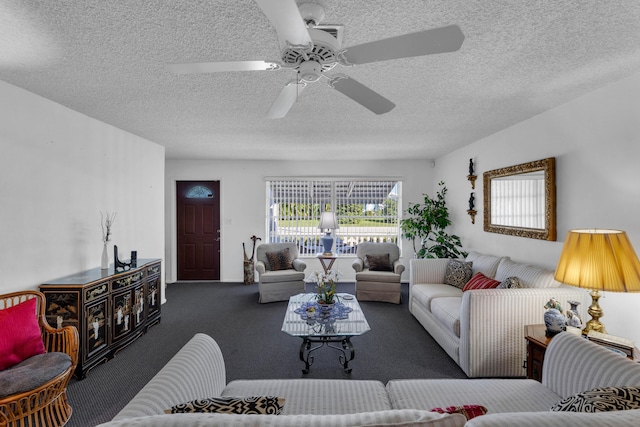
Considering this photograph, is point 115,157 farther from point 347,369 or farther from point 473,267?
point 473,267

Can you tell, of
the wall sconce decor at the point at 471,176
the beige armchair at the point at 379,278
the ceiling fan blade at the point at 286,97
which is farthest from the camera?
the beige armchair at the point at 379,278

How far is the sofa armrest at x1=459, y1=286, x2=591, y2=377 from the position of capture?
8.21ft

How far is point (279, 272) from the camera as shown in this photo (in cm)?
482

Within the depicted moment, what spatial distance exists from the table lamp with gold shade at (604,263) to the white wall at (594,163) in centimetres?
51

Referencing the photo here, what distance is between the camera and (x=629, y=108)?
222cm

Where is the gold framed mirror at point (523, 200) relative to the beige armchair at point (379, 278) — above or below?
above

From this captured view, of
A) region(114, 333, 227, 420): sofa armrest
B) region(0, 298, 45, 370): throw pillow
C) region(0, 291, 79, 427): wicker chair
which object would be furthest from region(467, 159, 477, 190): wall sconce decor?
region(0, 298, 45, 370): throw pillow

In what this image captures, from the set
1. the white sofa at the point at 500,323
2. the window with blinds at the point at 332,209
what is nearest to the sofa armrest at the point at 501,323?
the white sofa at the point at 500,323

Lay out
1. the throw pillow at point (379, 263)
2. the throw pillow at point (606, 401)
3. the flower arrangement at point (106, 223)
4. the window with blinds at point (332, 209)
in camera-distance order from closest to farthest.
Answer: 1. the throw pillow at point (606, 401)
2. the flower arrangement at point (106, 223)
3. the throw pillow at point (379, 263)
4. the window with blinds at point (332, 209)

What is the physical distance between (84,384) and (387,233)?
5112 millimetres

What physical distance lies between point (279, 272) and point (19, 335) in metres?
3.12

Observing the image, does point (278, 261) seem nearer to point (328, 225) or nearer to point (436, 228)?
point (328, 225)

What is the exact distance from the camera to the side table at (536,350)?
207 cm

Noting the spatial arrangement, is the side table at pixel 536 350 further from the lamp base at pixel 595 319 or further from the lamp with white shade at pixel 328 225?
the lamp with white shade at pixel 328 225
